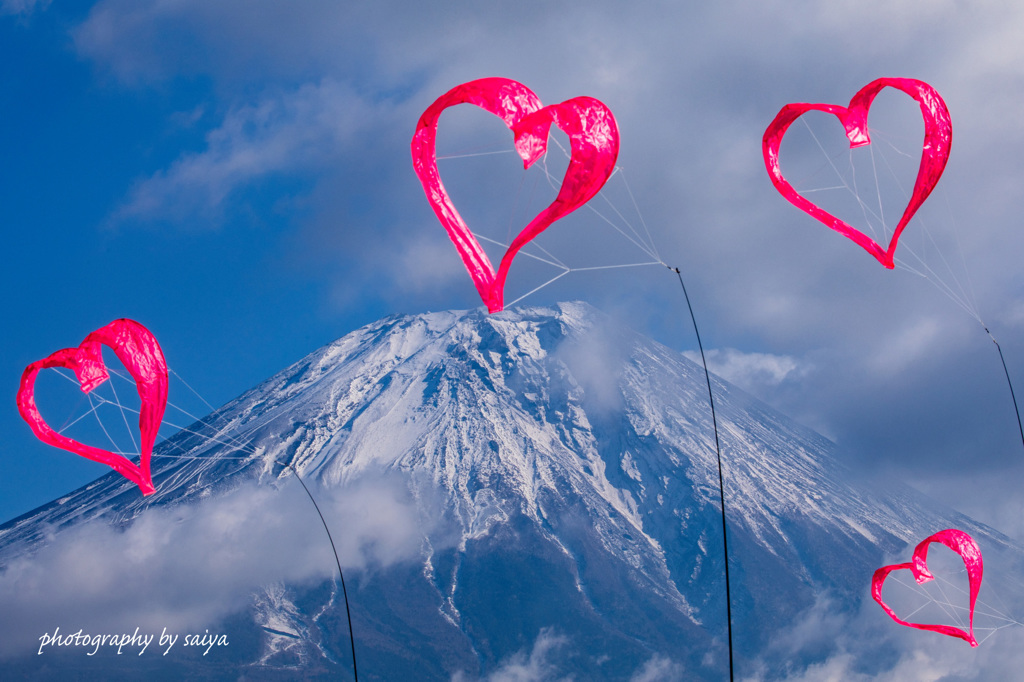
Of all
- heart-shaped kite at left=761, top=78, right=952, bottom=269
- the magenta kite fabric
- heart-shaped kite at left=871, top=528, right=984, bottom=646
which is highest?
the magenta kite fabric

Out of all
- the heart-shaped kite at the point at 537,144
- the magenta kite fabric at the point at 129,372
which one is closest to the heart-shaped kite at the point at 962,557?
the heart-shaped kite at the point at 537,144

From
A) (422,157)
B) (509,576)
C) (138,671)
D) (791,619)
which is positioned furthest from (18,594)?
(422,157)

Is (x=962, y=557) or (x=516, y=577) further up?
(x=516, y=577)

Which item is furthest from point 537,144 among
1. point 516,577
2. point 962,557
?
point 516,577

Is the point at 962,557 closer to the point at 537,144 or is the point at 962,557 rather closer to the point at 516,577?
the point at 537,144

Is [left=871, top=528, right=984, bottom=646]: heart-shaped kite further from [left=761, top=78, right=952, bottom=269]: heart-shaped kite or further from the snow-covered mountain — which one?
the snow-covered mountain

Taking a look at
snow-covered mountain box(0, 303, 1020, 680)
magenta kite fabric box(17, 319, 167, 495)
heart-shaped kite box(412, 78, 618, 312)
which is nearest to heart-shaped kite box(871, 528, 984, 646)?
heart-shaped kite box(412, 78, 618, 312)
